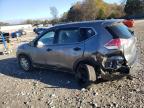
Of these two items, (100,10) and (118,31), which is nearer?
(118,31)

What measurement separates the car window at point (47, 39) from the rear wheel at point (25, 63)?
112 centimetres

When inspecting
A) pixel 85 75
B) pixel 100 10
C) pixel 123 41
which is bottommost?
pixel 100 10

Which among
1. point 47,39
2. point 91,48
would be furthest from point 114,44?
point 47,39

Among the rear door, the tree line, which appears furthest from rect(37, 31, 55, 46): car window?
the tree line

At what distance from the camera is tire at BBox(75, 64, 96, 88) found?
8250mm

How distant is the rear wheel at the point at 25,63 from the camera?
11.2m

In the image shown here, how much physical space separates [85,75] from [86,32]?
1210 mm

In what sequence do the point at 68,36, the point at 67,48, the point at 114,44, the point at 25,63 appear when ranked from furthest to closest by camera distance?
the point at 25,63, the point at 68,36, the point at 67,48, the point at 114,44

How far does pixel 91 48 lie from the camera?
8359 millimetres

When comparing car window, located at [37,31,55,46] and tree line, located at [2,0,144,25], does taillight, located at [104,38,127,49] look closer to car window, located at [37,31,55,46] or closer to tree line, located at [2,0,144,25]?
car window, located at [37,31,55,46]

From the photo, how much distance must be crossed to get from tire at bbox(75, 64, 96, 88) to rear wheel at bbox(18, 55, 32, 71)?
117 inches

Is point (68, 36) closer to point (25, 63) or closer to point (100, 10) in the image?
point (25, 63)

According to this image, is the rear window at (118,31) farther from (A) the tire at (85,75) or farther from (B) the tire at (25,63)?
(B) the tire at (25,63)

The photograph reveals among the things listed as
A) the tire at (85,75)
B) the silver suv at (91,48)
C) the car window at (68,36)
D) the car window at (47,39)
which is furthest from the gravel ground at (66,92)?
the car window at (68,36)
